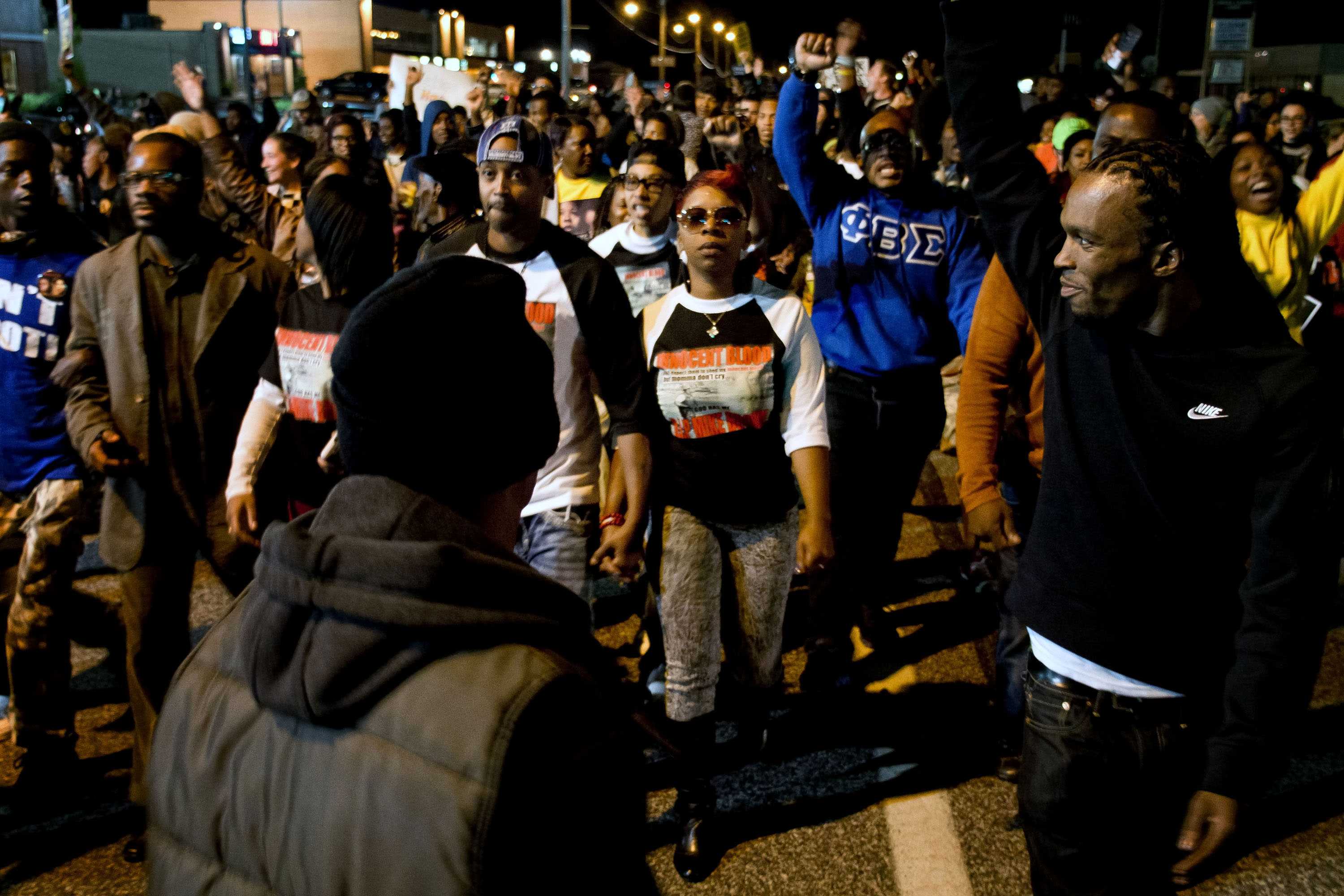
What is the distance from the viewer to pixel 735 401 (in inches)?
145

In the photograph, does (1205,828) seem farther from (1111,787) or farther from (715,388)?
(715,388)

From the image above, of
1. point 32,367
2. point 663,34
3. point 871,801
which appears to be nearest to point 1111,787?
point 871,801

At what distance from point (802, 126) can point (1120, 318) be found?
3051 mm

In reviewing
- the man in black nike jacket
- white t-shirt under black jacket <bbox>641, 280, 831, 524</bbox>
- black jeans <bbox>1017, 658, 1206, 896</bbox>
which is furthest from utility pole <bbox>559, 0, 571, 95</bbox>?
black jeans <bbox>1017, 658, 1206, 896</bbox>

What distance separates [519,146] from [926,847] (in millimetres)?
2916

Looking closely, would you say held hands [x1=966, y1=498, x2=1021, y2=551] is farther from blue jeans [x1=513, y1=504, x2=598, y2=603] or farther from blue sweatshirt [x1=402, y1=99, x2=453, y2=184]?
blue sweatshirt [x1=402, y1=99, x2=453, y2=184]

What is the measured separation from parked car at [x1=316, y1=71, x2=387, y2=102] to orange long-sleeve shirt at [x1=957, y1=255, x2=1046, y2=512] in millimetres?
28336

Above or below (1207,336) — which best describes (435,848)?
below

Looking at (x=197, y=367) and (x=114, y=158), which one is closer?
(x=197, y=367)

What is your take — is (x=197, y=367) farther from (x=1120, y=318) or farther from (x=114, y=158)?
(x=114, y=158)

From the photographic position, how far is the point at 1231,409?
6.94 ft

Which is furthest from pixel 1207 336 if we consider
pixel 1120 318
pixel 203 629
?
pixel 203 629

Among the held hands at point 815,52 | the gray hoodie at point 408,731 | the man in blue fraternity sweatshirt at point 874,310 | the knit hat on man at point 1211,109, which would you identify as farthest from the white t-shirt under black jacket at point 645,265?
the knit hat on man at point 1211,109

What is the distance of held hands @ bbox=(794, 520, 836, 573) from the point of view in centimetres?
357
